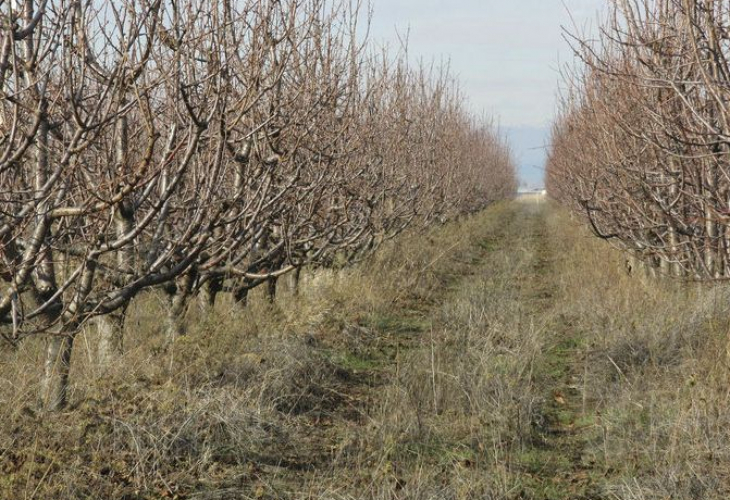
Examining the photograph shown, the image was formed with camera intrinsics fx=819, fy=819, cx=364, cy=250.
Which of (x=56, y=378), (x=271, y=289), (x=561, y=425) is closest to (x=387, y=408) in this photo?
(x=561, y=425)

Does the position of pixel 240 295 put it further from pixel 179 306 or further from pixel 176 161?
pixel 176 161

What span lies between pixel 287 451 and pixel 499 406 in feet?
4.71

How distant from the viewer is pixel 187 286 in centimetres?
648

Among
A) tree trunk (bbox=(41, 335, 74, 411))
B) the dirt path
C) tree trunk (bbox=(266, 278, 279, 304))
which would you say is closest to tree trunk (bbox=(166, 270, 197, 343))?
tree trunk (bbox=(41, 335, 74, 411))

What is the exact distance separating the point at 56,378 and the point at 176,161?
5.13ft

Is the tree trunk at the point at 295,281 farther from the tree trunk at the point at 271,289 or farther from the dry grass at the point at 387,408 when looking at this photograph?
the dry grass at the point at 387,408

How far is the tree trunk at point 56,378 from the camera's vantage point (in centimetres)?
446

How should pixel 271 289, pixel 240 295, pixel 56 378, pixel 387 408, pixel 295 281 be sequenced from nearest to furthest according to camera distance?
pixel 56 378, pixel 387 408, pixel 240 295, pixel 271 289, pixel 295 281

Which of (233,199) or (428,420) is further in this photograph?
(428,420)

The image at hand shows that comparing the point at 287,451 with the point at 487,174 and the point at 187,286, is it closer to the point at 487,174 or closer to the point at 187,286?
the point at 187,286

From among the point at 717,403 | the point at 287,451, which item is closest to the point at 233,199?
the point at 287,451

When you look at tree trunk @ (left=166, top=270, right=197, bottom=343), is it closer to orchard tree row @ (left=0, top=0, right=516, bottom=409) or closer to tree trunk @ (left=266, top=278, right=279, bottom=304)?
orchard tree row @ (left=0, top=0, right=516, bottom=409)

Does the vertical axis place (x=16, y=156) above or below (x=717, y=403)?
above

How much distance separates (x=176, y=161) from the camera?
207 inches
